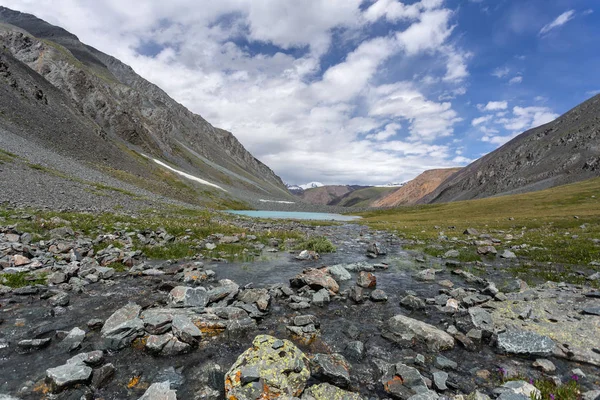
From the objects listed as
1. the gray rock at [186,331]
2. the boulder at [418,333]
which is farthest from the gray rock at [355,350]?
the gray rock at [186,331]

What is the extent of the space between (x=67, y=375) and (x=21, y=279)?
31.1 ft

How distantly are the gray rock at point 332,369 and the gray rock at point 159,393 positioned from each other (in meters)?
3.77

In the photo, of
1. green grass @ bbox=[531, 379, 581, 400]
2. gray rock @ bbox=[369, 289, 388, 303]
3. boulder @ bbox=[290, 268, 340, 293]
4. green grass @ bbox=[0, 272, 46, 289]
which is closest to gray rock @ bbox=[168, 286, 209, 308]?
boulder @ bbox=[290, 268, 340, 293]

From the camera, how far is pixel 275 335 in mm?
10281

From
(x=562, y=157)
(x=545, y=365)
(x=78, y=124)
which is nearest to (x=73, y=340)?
(x=545, y=365)

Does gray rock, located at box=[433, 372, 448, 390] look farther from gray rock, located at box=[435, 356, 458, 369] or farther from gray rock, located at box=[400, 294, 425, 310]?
gray rock, located at box=[400, 294, 425, 310]

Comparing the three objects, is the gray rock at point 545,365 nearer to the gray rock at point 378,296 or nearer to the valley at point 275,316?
the valley at point 275,316

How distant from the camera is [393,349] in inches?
378

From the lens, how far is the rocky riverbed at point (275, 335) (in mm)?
7320

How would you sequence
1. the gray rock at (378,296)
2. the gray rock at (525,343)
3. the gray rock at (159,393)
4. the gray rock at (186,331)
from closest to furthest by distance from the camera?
the gray rock at (159,393) → the gray rock at (525,343) → the gray rock at (186,331) → the gray rock at (378,296)

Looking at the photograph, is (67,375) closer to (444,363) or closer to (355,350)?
(355,350)

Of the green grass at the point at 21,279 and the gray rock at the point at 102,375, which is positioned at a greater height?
the green grass at the point at 21,279

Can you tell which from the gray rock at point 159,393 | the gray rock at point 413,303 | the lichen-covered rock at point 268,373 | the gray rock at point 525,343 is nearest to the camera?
the gray rock at point 159,393

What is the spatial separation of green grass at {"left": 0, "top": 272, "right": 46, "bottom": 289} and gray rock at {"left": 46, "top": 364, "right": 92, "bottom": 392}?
840 cm
